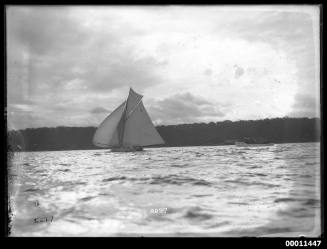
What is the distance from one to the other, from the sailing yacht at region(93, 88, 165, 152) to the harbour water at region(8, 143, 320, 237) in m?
0.91

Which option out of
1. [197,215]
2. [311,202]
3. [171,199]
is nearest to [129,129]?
[171,199]

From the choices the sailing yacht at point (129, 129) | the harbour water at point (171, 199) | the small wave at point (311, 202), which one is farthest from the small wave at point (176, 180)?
the small wave at point (311, 202)

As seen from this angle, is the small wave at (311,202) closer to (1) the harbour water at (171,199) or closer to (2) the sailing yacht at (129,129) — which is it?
(1) the harbour water at (171,199)

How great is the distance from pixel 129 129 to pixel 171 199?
7294 mm

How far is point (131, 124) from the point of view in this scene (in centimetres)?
986

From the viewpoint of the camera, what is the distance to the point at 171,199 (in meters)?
4.06

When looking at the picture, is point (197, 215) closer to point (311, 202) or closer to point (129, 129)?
point (311, 202)

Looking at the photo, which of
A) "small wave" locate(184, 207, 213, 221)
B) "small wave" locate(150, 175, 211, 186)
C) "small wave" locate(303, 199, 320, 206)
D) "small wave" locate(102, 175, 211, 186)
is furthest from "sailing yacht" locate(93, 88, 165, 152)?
"small wave" locate(303, 199, 320, 206)

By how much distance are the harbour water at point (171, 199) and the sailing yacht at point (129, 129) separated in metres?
0.91

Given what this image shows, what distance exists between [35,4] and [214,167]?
341 cm

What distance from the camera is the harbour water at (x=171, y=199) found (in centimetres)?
381

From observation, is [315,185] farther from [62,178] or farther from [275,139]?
[62,178]

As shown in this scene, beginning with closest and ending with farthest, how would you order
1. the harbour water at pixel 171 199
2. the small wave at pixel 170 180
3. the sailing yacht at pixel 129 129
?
the harbour water at pixel 171 199
the small wave at pixel 170 180
the sailing yacht at pixel 129 129

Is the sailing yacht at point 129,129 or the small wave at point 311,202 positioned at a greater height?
the sailing yacht at point 129,129
